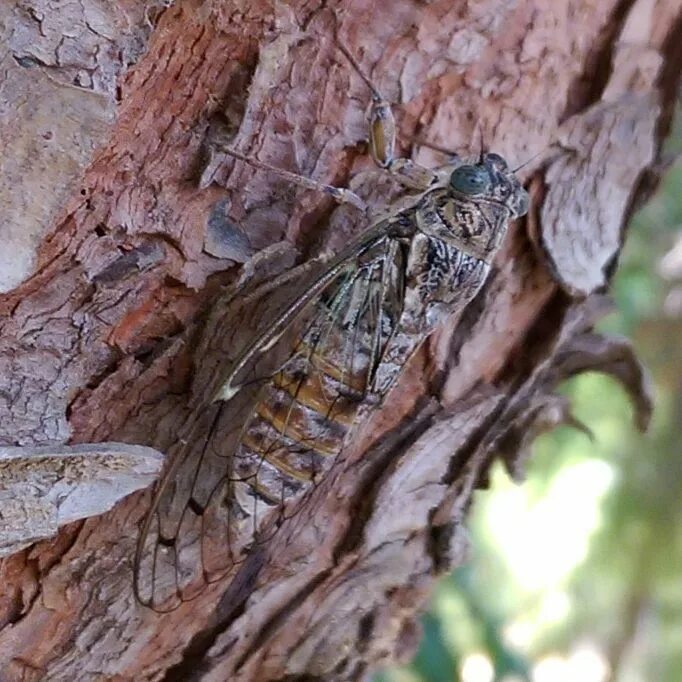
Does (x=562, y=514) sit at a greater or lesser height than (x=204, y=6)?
greater

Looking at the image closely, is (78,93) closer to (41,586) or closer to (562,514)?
(41,586)

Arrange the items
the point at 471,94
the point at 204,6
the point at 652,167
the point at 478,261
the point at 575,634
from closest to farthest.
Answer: the point at 204,6
the point at 471,94
the point at 478,261
the point at 652,167
the point at 575,634

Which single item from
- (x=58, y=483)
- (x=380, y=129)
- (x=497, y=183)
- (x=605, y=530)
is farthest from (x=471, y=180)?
(x=605, y=530)

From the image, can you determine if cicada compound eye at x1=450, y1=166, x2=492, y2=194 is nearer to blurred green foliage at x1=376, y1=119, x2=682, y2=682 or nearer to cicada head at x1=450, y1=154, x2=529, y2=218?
cicada head at x1=450, y1=154, x2=529, y2=218

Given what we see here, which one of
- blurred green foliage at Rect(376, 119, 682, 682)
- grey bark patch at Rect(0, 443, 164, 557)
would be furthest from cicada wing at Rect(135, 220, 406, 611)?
blurred green foliage at Rect(376, 119, 682, 682)

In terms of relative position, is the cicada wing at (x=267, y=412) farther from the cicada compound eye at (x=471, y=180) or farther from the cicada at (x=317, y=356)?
the cicada compound eye at (x=471, y=180)

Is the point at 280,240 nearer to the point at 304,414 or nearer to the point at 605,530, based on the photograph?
the point at 304,414

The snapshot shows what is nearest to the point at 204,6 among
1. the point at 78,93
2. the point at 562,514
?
the point at 78,93
